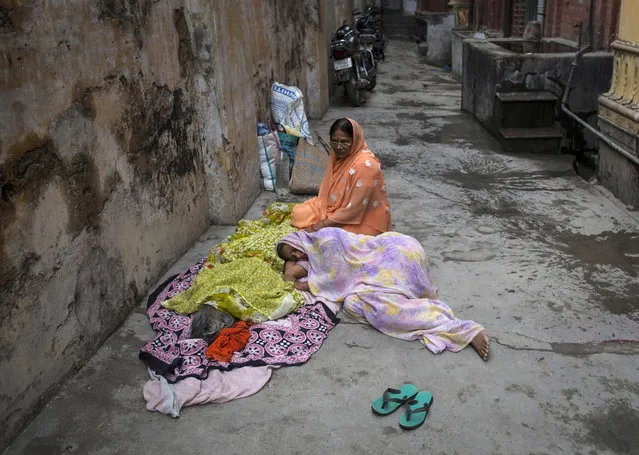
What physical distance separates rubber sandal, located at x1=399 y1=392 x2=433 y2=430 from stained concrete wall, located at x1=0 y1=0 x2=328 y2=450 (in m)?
1.64

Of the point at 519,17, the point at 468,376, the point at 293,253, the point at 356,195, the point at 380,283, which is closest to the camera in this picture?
the point at 468,376

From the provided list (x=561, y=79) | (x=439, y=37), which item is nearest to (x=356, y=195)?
(x=561, y=79)

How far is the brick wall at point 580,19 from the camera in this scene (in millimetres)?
7523

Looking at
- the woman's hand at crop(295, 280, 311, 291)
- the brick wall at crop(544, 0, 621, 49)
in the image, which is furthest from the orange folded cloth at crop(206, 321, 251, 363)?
the brick wall at crop(544, 0, 621, 49)

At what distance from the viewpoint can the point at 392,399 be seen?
Result: 292 cm

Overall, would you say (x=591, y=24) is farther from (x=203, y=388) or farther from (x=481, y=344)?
(x=203, y=388)

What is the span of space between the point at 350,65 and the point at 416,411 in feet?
25.1

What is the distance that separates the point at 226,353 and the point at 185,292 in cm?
69

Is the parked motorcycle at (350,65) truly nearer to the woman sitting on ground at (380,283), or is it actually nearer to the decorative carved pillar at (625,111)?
the decorative carved pillar at (625,111)

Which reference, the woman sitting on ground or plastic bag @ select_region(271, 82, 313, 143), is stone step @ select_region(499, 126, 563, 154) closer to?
plastic bag @ select_region(271, 82, 313, 143)

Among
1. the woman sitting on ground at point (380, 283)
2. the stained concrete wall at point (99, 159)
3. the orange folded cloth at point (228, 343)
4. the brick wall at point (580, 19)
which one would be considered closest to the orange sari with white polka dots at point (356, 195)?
the woman sitting on ground at point (380, 283)

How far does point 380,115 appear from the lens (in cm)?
942

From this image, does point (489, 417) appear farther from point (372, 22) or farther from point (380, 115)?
point (372, 22)

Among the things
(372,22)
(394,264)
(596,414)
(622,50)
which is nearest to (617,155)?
(622,50)
